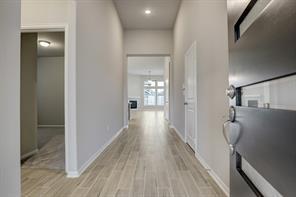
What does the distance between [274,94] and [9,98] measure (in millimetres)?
1456

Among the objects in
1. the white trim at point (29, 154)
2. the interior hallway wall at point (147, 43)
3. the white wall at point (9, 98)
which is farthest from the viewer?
the interior hallway wall at point (147, 43)

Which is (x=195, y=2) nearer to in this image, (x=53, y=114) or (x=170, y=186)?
(x=170, y=186)

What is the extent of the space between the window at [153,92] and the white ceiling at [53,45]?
957cm

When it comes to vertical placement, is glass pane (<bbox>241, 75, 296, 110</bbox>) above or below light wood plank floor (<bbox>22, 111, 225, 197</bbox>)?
above

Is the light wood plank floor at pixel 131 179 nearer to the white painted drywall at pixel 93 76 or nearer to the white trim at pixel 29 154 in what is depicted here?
the white painted drywall at pixel 93 76

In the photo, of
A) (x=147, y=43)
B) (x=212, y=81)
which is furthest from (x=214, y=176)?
(x=147, y=43)

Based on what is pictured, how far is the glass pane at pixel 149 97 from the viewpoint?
16.8 metres

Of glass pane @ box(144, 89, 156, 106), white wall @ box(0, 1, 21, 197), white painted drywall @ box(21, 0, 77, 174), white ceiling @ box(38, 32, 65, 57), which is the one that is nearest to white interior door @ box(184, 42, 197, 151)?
white painted drywall @ box(21, 0, 77, 174)

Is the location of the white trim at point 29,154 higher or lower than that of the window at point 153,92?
lower

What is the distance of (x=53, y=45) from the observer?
6.60 m

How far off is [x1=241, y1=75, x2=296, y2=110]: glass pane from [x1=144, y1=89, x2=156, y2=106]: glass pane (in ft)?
52.6

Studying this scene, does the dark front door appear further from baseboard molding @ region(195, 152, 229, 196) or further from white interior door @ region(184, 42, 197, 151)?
white interior door @ region(184, 42, 197, 151)

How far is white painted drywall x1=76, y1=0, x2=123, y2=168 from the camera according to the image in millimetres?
2695

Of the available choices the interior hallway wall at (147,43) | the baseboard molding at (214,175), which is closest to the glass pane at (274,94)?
the baseboard molding at (214,175)
